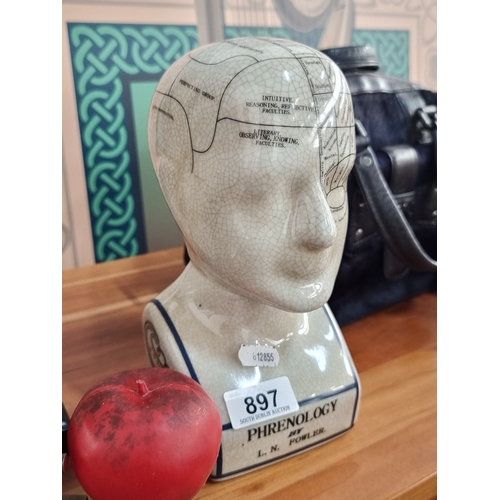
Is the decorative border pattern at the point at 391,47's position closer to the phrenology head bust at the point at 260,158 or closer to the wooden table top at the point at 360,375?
the wooden table top at the point at 360,375

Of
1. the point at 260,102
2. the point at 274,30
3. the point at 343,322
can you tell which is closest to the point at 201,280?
the point at 260,102

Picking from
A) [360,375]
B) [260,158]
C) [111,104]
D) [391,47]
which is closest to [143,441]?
[260,158]

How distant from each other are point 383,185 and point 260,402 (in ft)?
1.28

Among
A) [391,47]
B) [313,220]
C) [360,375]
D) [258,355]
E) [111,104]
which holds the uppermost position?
[391,47]

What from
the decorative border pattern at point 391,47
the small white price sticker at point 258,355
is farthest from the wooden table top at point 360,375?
the decorative border pattern at point 391,47

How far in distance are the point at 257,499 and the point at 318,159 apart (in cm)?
38

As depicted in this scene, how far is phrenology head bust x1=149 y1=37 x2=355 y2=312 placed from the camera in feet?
1.67

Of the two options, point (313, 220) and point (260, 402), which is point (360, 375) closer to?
point (260, 402)

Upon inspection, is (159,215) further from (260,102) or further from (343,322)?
(260,102)

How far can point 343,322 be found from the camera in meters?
0.98

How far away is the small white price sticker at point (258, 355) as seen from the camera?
0.63 m

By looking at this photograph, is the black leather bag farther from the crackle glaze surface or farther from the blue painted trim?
the blue painted trim

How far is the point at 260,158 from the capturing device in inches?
20.1

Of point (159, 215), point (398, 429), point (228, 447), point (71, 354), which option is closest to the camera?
point (228, 447)
